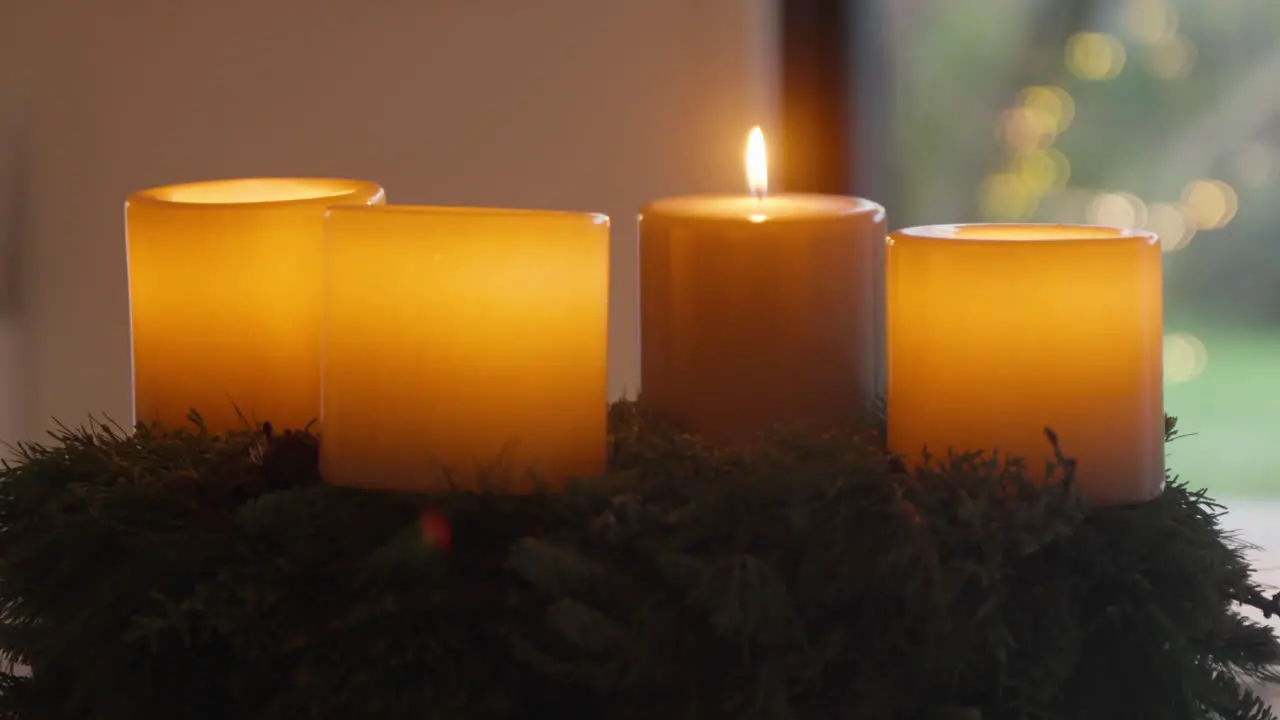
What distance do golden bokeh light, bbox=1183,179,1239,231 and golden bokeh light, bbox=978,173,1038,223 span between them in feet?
0.62

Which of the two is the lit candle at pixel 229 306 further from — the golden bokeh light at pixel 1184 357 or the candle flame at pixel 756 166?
the golden bokeh light at pixel 1184 357

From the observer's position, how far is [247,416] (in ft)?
2.25

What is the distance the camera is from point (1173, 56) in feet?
5.29

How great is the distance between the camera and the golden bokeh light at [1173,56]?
161cm

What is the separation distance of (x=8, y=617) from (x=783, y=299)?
40 cm

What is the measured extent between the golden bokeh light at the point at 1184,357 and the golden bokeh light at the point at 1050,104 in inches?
12.3

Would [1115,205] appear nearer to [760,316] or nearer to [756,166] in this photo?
[756,166]

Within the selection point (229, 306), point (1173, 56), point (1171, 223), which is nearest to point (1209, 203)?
point (1171, 223)

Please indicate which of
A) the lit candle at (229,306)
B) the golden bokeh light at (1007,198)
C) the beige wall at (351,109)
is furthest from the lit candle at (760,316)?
the golden bokeh light at (1007,198)

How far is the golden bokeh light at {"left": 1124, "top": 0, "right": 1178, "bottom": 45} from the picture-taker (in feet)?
5.26

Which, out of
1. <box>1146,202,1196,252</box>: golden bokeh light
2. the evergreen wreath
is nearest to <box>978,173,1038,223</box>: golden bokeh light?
<box>1146,202,1196,252</box>: golden bokeh light

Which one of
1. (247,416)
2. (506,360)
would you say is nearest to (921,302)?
(506,360)

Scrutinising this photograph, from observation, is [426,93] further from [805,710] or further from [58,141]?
[805,710]

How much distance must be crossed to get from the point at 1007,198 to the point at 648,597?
1.29 meters
